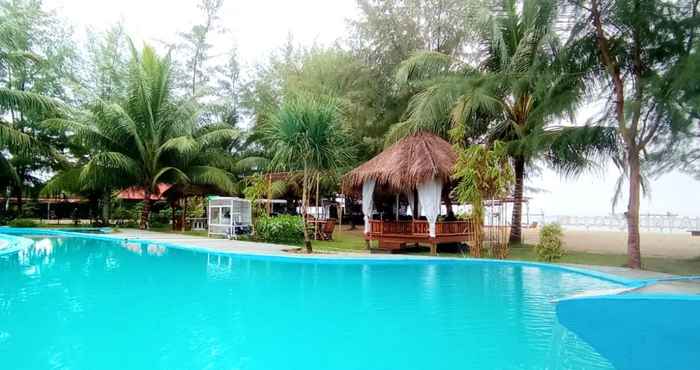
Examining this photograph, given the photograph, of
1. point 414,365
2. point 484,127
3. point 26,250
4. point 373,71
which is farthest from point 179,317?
point 373,71

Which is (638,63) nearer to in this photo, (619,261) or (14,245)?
(619,261)

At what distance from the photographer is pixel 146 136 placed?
65.1 feet

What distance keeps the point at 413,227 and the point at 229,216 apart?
7938 mm

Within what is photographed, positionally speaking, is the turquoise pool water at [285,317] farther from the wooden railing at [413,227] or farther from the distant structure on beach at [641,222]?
the distant structure on beach at [641,222]

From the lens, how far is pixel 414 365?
3914 mm

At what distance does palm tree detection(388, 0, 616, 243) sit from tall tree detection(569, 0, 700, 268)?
64 centimetres

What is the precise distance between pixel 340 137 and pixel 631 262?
22.8 feet

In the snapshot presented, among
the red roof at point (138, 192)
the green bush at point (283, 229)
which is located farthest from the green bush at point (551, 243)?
the red roof at point (138, 192)

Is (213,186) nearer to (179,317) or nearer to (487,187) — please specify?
(487,187)

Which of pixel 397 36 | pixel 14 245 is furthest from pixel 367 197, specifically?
pixel 14 245

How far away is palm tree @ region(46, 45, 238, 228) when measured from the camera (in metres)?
19.0

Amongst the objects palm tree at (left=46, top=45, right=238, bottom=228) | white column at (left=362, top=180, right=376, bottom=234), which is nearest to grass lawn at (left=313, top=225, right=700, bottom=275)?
white column at (left=362, top=180, right=376, bottom=234)

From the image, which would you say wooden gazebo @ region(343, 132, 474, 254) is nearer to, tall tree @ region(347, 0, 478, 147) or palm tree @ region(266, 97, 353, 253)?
palm tree @ region(266, 97, 353, 253)

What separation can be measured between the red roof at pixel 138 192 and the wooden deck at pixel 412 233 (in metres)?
12.5
